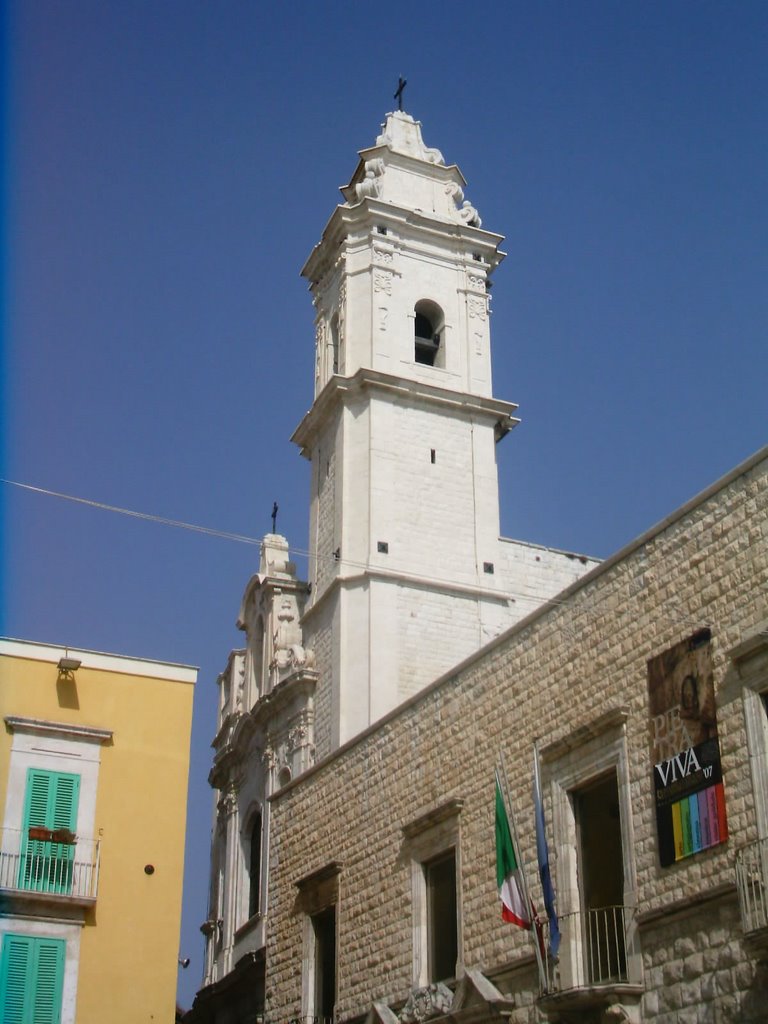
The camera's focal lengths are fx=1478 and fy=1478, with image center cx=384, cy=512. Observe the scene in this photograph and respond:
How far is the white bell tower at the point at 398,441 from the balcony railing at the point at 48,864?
10232 millimetres

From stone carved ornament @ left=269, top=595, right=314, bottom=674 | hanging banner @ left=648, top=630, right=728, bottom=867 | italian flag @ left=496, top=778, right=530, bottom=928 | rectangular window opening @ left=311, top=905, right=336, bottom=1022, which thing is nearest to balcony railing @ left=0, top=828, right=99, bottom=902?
rectangular window opening @ left=311, top=905, right=336, bottom=1022

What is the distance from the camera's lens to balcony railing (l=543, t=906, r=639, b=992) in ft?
45.1

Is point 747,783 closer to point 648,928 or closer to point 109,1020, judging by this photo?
point 648,928

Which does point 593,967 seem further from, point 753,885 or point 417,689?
point 417,689

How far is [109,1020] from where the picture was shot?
1791cm

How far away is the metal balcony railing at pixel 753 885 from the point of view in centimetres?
1173

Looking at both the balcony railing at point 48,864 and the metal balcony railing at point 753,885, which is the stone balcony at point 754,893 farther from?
the balcony railing at point 48,864

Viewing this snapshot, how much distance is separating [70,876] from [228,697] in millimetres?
20128

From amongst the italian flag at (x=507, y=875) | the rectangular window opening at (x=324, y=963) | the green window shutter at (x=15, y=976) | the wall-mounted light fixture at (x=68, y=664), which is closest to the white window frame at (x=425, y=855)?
the italian flag at (x=507, y=875)

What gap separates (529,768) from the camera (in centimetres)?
1554

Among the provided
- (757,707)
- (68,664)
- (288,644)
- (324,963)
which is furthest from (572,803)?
(288,644)

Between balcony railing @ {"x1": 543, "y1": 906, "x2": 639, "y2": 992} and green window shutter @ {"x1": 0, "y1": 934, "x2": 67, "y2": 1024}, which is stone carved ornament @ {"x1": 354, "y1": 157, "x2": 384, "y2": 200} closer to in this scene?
green window shutter @ {"x1": 0, "y1": 934, "x2": 67, "y2": 1024}

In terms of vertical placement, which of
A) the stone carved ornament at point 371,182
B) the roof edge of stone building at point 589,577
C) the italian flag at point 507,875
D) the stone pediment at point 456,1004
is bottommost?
the stone pediment at point 456,1004

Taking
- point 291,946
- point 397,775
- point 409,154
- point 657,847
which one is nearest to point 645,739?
point 657,847
